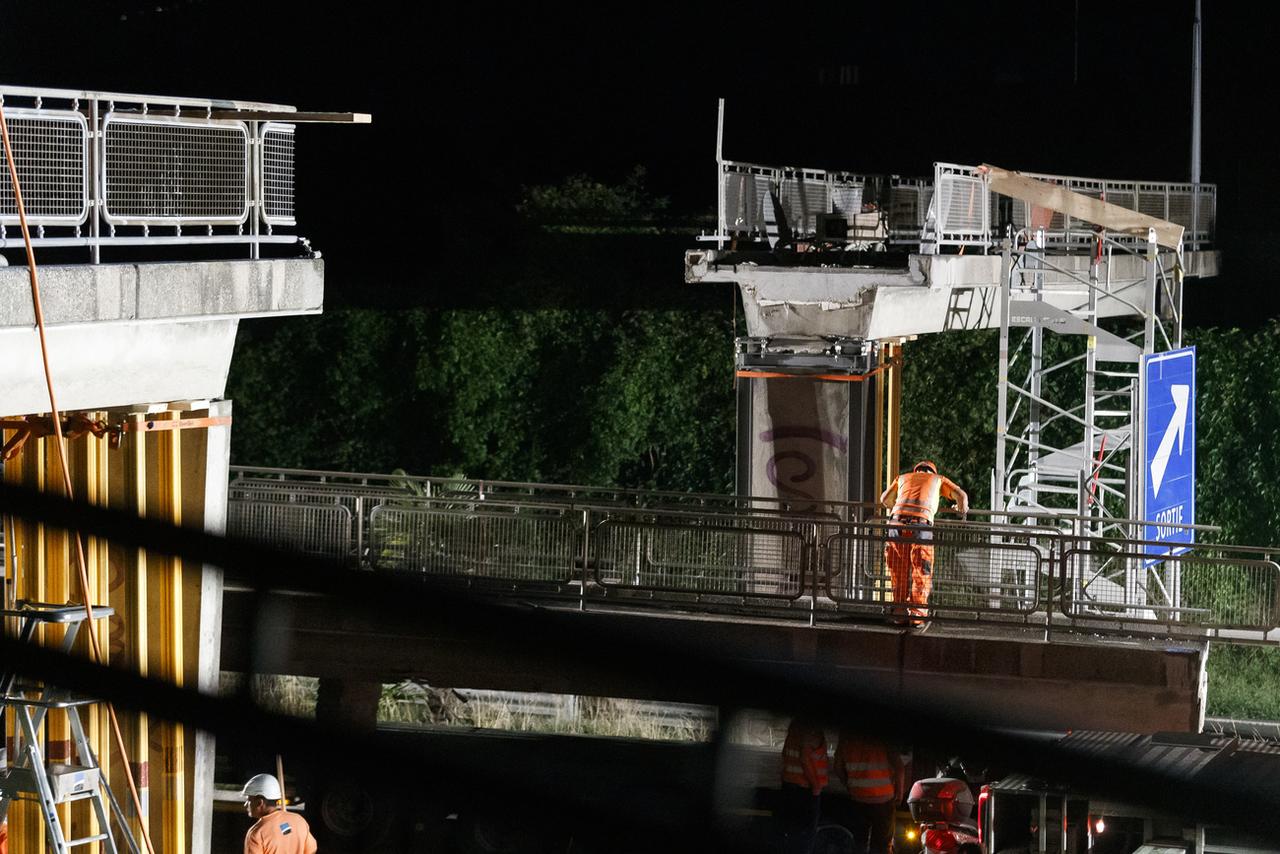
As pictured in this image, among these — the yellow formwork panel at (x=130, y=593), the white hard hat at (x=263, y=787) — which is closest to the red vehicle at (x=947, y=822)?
the white hard hat at (x=263, y=787)

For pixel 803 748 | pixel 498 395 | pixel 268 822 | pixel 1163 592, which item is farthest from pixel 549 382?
pixel 803 748

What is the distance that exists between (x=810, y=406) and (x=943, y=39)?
1658cm

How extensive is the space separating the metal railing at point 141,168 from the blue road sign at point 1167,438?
24.3 feet

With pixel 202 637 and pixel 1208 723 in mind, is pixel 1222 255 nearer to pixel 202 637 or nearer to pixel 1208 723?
pixel 1208 723

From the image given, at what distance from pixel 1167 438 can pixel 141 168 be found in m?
8.91

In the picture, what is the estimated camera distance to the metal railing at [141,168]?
351 inches

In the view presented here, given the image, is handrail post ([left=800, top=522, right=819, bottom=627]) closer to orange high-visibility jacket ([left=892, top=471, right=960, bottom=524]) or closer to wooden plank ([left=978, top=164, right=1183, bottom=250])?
orange high-visibility jacket ([left=892, top=471, right=960, bottom=524])

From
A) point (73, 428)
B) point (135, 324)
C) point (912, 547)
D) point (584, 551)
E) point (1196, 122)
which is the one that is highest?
point (1196, 122)

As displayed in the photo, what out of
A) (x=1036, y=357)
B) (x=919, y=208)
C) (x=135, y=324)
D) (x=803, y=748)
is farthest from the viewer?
(x=919, y=208)

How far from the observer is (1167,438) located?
14.7 metres

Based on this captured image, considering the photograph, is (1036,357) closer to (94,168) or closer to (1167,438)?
(1167,438)

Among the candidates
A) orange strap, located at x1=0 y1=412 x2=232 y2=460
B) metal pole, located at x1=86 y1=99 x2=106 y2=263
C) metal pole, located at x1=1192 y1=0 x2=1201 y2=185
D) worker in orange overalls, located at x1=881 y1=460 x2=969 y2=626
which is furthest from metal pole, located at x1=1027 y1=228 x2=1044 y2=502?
metal pole, located at x1=86 y1=99 x2=106 y2=263

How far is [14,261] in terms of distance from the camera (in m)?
11.0

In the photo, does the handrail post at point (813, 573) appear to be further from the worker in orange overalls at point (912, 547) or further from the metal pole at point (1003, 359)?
the metal pole at point (1003, 359)
